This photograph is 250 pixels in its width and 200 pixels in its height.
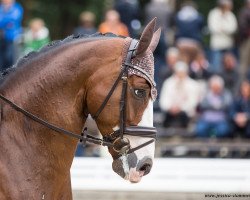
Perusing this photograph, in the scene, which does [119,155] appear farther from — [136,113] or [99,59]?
[99,59]

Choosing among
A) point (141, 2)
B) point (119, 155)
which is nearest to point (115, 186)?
point (119, 155)

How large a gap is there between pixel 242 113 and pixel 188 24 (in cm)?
334

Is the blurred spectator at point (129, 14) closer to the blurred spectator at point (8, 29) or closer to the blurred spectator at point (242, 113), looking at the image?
the blurred spectator at point (8, 29)

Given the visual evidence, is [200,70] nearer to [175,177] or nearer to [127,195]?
[175,177]

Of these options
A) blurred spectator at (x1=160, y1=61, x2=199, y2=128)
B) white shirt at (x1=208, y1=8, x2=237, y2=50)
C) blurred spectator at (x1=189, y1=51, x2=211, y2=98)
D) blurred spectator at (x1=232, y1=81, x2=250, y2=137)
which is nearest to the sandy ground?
blurred spectator at (x1=232, y1=81, x2=250, y2=137)

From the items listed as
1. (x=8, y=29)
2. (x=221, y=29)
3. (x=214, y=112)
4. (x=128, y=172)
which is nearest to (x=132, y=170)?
(x=128, y=172)

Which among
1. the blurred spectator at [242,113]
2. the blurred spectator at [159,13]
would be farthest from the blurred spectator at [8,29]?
the blurred spectator at [242,113]

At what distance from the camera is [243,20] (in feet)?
53.8

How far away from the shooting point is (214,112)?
1338cm

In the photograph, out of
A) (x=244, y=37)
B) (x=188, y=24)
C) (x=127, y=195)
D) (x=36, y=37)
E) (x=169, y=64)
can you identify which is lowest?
(x=127, y=195)

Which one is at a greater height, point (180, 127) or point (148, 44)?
point (180, 127)

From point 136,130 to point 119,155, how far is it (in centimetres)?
23

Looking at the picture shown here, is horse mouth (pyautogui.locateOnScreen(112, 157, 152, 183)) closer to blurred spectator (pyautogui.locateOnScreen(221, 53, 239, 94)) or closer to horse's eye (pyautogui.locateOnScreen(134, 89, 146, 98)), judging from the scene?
horse's eye (pyautogui.locateOnScreen(134, 89, 146, 98))

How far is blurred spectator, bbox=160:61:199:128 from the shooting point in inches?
530
